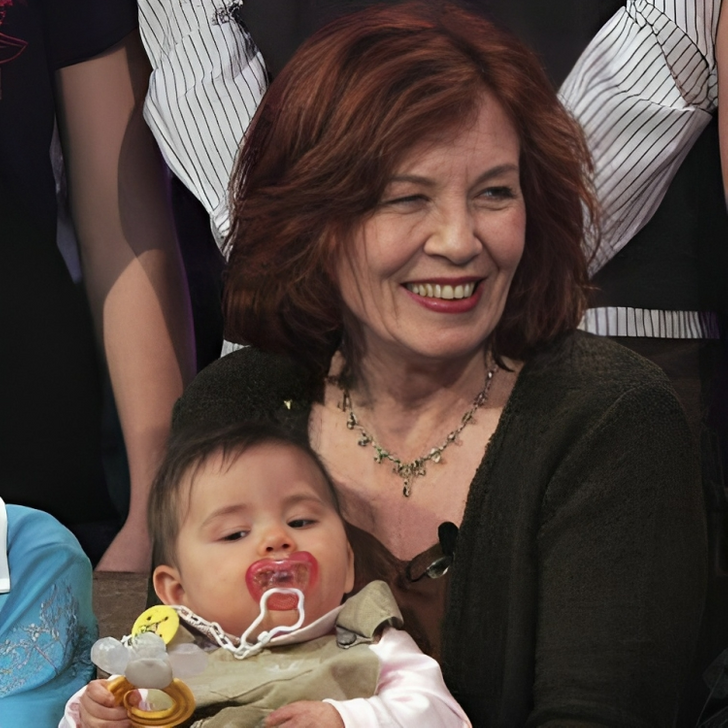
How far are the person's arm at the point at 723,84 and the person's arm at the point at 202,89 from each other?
0.62 metres

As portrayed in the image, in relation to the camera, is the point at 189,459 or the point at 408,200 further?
the point at 189,459

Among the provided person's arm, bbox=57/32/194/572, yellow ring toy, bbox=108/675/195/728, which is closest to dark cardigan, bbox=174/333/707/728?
yellow ring toy, bbox=108/675/195/728

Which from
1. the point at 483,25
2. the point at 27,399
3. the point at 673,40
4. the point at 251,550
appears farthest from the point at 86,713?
the point at 673,40

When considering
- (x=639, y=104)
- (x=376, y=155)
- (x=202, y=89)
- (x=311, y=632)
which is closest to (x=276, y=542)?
(x=311, y=632)

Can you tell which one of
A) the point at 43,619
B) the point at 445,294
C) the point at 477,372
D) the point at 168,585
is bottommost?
the point at 43,619

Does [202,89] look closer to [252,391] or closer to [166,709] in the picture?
[252,391]

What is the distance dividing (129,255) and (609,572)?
0.83m

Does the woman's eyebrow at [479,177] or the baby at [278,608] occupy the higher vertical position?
the woman's eyebrow at [479,177]

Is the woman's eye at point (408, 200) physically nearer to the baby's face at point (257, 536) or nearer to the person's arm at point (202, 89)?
the person's arm at point (202, 89)

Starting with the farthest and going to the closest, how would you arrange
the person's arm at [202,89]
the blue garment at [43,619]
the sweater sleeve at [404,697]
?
the blue garment at [43,619]
the person's arm at [202,89]
the sweater sleeve at [404,697]

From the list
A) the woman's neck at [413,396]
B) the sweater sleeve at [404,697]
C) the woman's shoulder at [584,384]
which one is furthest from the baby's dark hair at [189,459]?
the woman's shoulder at [584,384]

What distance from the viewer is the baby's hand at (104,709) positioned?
5.06 ft

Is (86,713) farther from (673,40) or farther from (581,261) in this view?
(673,40)

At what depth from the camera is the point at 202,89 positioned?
1624 millimetres
